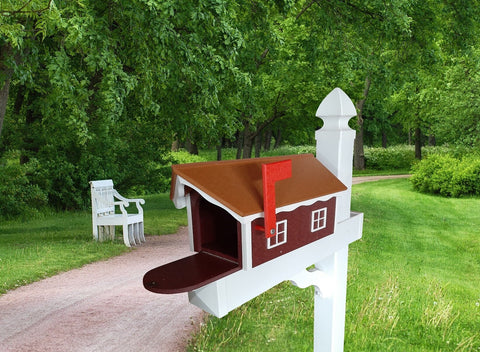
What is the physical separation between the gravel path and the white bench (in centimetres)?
160

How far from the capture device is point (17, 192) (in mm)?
9969

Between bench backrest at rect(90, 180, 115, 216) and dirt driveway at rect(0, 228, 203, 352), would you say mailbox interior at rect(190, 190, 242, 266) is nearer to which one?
dirt driveway at rect(0, 228, 203, 352)

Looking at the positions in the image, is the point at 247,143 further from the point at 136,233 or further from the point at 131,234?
the point at 131,234

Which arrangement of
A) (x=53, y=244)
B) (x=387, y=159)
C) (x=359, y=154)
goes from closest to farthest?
1. (x=53, y=244)
2. (x=359, y=154)
3. (x=387, y=159)

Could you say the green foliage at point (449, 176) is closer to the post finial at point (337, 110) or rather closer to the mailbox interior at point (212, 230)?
the post finial at point (337, 110)

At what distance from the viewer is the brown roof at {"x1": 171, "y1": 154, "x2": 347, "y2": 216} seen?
1.26 metres

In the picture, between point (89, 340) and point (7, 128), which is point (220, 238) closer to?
point (89, 340)

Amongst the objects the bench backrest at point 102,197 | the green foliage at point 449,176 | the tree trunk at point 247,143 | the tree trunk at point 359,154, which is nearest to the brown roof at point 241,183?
the bench backrest at point 102,197

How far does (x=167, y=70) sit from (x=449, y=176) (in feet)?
44.7

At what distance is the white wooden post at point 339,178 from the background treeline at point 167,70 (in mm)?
2291

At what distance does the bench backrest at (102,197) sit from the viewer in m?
8.04

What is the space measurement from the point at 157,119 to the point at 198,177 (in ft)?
30.1

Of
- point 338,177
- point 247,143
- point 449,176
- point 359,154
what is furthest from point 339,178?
point 359,154

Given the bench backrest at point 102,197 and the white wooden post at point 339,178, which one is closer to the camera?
the white wooden post at point 339,178
